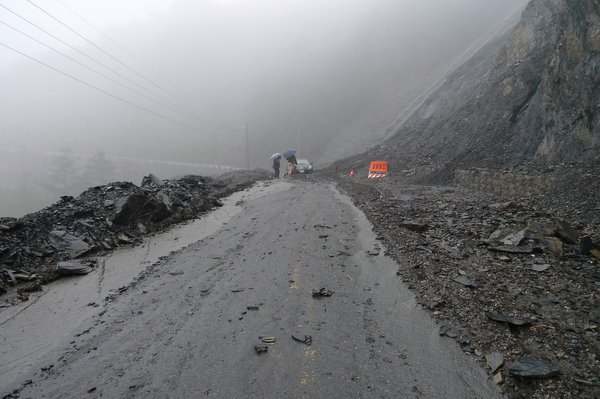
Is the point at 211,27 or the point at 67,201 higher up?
the point at 211,27

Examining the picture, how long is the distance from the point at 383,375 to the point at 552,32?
23.0 metres

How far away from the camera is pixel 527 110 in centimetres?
1652

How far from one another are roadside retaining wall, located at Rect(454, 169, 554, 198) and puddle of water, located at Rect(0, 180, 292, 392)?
10.6 meters

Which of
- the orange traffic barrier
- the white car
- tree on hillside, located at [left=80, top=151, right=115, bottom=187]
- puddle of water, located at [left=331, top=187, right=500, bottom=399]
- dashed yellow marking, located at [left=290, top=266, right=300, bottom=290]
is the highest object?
tree on hillside, located at [left=80, top=151, right=115, bottom=187]

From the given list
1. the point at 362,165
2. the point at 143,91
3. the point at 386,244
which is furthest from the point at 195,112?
the point at 386,244

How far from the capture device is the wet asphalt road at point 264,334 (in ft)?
12.4

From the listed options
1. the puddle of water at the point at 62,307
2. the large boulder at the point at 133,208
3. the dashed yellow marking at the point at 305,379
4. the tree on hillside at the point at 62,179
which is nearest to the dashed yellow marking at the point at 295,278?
the dashed yellow marking at the point at 305,379

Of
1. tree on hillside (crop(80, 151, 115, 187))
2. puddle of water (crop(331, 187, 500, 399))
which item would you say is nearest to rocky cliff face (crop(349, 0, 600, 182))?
puddle of water (crop(331, 187, 500, 399))

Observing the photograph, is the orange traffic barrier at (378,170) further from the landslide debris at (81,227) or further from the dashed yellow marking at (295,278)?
the dashed yellow marking at (295,278)

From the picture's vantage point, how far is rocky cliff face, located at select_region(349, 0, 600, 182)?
11.5m

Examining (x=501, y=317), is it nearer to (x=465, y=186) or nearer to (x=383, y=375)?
(x=383, y=375)

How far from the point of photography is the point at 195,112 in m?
114

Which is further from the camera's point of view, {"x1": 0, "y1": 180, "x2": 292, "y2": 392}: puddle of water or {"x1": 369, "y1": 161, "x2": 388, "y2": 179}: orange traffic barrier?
{"x1": 369, "y1": 161, "x2": 388, "y2": 179}: orange traffic barrier

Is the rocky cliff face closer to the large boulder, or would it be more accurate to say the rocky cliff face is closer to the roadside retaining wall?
the roadside retaining wall
